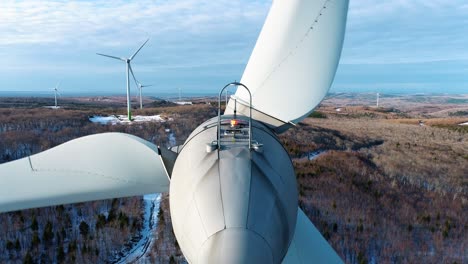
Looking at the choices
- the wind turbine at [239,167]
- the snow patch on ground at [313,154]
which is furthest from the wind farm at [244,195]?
the snow patch on ground at [313,154]

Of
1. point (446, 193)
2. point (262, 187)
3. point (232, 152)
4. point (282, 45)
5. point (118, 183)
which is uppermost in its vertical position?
point (282, 45)

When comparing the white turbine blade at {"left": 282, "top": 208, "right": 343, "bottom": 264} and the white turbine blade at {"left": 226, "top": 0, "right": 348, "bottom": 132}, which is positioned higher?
the white turbine blade at {"left": 226, "top": 0, "right": 348, "bottom": 132}

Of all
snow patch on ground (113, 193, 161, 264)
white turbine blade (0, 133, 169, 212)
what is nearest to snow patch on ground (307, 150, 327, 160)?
snow patch on ground (113, 193, 161, 264)

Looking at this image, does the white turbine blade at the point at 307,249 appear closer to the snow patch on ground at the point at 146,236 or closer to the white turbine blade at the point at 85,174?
the white turbine blade at the point at 85,174

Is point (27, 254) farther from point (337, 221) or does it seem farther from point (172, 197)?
point (337, 221)

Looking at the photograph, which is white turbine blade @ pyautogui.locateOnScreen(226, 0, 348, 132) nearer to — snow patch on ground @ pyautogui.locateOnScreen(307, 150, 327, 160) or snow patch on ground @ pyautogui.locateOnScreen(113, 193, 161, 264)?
snow patch on ground @ pyautogui.locateOnScreen(113, 193, 161, 264)

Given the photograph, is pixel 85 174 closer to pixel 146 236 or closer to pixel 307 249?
pixel 307 249

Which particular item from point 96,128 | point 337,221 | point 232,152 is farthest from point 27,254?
point 96,128
